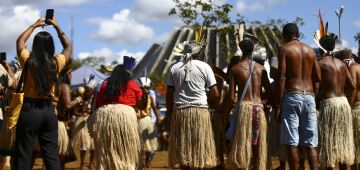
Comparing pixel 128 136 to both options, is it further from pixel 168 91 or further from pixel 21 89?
pixel 21 89

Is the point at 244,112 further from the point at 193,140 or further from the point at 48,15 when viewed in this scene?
the point at 48,15

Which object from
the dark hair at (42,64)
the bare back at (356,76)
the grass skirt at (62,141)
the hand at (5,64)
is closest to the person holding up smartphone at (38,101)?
the dark hair at (42,64)

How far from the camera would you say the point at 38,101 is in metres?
6.61

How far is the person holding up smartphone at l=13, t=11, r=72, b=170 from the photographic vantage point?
6.57 metres

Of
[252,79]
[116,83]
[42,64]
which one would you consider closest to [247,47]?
[252,79]

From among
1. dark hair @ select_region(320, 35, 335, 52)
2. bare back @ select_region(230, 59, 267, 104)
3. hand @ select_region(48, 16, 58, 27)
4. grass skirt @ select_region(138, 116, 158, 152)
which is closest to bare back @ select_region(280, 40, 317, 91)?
bare back @ select_region(230, 59, 267, 104)

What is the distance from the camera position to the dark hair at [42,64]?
661 centimetres

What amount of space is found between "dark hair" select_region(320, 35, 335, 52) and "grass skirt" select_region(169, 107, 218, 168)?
1764 mm

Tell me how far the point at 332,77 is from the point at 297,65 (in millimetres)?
1115

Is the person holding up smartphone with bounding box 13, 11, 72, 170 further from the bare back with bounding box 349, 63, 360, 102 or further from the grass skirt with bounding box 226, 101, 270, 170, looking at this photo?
the bare back with bounding box 349, 63, 360, 102

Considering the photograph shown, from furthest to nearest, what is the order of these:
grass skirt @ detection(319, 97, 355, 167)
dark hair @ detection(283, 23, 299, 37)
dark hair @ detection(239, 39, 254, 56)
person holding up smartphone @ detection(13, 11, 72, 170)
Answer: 1. grass skirt @ detection(319, 97, 355, 167)
2. dark hair @ detection(239, 39, 254, 56)
3. dark hair @ detection(283, 23, 299, 37)
4. person holding up smartphone @ detection(13, 11, 72, 170)

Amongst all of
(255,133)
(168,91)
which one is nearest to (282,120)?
(255,133)

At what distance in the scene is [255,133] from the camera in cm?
852

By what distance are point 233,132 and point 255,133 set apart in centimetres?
30
